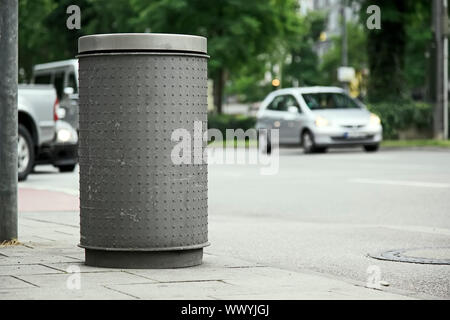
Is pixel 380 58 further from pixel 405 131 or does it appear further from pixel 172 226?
pixel 172 226

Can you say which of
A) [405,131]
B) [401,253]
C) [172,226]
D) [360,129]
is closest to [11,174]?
[172,226]

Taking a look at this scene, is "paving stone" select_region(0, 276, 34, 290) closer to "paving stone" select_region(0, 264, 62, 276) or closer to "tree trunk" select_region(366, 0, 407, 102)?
"paving stone" select_region(0, 264, 62, 276)

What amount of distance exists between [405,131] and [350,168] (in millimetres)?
11823

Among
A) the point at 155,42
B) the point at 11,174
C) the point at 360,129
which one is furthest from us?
the point at 360,129

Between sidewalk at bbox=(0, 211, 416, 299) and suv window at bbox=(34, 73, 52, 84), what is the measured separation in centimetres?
2397

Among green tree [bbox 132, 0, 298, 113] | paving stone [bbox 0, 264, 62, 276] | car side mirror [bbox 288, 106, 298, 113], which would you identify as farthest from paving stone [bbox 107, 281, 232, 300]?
green tree [bbox 132, 0, 298, 113]

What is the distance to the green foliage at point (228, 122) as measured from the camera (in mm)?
52438

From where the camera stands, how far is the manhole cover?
802 centimetres

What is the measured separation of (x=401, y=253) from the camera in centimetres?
855

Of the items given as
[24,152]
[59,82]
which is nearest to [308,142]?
[59,82]

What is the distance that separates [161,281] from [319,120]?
20.2 m

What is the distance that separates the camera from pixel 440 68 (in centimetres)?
3012
